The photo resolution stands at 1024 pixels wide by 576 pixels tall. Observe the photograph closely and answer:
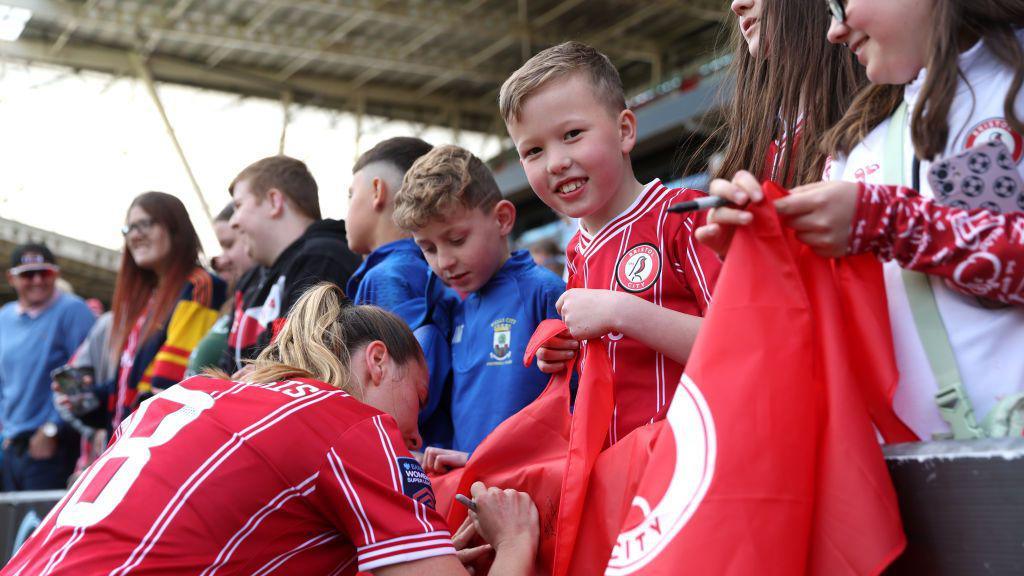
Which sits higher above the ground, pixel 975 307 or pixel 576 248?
pixel 576 248

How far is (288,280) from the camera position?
317 centimetres

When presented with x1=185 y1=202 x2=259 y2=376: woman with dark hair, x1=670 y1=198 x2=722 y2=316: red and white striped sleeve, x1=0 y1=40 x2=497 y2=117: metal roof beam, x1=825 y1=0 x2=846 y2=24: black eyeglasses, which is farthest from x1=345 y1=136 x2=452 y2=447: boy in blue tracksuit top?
x1=0 y1=40 x2=497 y2=117: metal roof beam

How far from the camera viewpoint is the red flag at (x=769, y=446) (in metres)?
1.22

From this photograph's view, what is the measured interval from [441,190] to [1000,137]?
143cm

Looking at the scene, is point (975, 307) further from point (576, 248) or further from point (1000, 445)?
point (576, 248)

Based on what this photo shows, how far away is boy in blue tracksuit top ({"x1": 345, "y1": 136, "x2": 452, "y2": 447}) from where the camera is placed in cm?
261

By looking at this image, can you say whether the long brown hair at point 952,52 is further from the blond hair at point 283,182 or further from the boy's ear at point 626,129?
the blond hair at point 283,182

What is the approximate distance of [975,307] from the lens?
4.34ft

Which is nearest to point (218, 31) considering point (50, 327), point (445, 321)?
point (50, 327)

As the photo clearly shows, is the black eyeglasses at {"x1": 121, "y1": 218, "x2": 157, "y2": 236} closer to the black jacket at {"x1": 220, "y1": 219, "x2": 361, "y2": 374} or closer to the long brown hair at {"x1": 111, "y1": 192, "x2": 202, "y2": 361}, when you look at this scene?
the long brown hair at {"x1": 111, "y1": 192, "x2": 202, "y2": 361}

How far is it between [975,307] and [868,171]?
0.33m

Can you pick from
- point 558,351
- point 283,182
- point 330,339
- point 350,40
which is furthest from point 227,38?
point 558,351

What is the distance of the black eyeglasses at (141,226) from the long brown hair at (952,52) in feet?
11.6

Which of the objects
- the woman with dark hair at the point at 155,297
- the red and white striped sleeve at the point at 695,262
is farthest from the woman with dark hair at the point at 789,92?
the woman with dark hair at the point at 155,297
